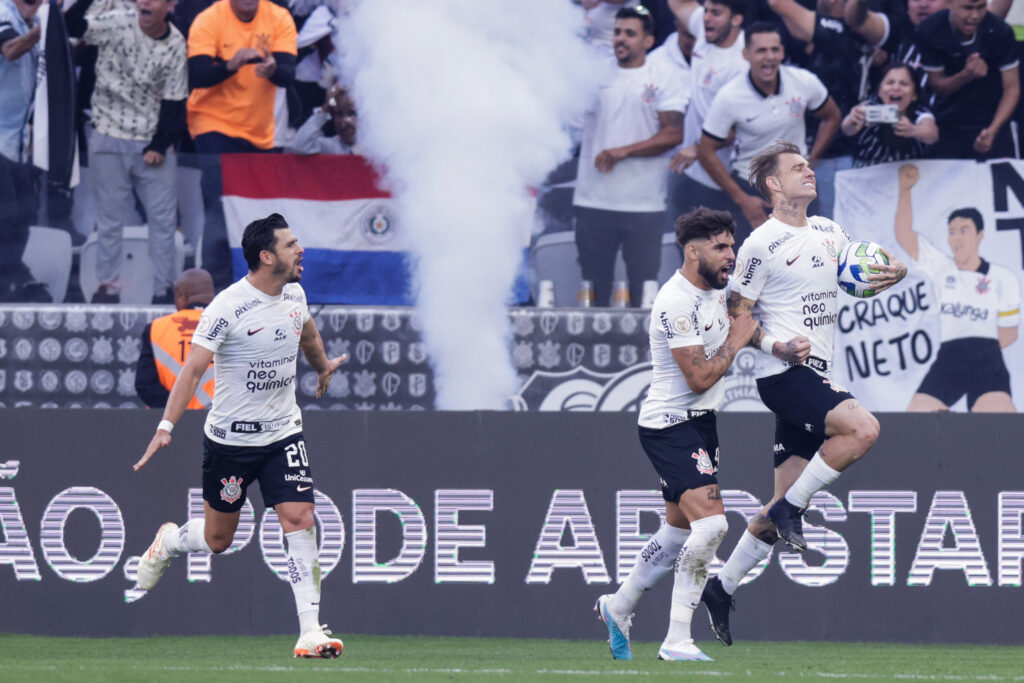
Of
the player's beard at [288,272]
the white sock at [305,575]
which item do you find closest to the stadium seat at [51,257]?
the player's beard at [288,272]

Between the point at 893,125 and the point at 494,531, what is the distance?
15.8ft

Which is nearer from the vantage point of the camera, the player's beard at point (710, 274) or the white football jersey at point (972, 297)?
the player's beard at point (710, 274)

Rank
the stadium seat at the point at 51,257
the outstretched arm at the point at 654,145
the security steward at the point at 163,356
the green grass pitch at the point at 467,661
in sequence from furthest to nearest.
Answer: the outstretched arm at the point at 654,145 → the stadium seat at the point at 51,257 → the security steward at the point at 163,356 → the green grass pitch at the point at 467,661

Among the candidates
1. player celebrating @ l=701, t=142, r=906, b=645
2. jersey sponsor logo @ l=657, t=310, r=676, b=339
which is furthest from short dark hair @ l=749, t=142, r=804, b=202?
jersey sponsor logo @ l=657, t=310, r=676, b=339

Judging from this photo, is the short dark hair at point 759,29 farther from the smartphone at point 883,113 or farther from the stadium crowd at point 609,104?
the smartphone at point 883,113

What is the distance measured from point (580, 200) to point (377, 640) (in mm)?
3992

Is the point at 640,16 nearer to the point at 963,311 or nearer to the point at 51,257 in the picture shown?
the point at 963,311

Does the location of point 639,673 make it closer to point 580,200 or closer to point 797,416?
point 797,416

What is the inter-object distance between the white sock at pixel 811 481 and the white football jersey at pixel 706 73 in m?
4.75

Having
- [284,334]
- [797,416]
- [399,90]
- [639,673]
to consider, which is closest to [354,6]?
[399,90]

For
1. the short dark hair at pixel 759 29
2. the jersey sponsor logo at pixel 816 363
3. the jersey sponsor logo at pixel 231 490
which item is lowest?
the jersey sponsor logo at pixel 231 490

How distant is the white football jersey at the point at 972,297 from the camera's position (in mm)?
10477

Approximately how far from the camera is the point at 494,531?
8281mm

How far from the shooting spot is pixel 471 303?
34.1 feet
